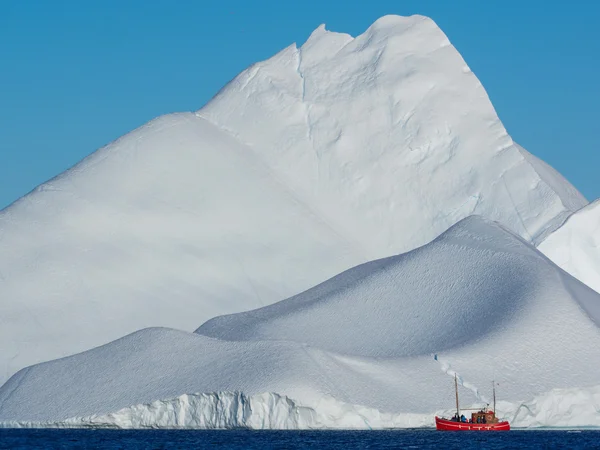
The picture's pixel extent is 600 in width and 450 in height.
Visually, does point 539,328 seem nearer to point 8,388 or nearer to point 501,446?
point 501,446

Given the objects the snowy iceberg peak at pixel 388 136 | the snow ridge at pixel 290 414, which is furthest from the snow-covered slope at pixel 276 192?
the snow ridge at pixel 290 414

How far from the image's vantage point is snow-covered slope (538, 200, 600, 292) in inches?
2411

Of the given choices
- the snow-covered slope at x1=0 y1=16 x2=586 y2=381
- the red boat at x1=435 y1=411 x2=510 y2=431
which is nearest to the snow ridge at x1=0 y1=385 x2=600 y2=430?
the red boat at x1=435 y1=411 x2=510 y2=431

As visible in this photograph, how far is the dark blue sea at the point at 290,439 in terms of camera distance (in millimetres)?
39031

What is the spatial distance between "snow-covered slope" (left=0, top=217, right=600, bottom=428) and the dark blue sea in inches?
22.1

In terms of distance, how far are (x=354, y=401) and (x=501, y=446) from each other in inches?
204

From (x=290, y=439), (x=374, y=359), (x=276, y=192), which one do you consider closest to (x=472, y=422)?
(x=374, y=359)

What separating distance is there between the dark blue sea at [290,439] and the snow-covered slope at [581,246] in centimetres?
1690

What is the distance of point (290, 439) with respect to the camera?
4106 cm

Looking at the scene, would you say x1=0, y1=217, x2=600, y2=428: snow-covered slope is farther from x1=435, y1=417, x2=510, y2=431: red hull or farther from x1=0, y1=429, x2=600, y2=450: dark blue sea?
x1=0, y1=429, x2=600, y2=450: dark blue sea

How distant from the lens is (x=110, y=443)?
131 ft

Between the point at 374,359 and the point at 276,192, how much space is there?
20164 millimetres

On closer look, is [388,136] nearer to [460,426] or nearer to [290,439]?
[460,426]

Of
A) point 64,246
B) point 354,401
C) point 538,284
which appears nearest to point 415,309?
point 538,284
